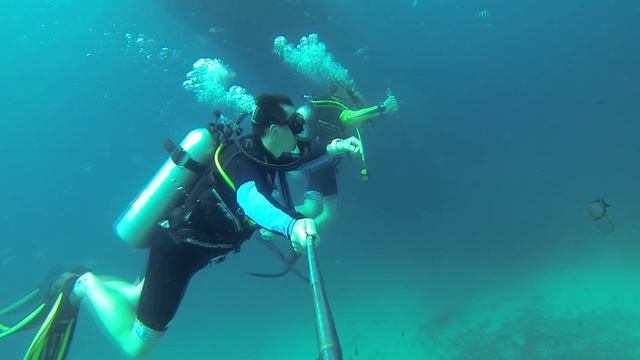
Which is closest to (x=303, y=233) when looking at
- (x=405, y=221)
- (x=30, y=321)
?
(x=30, y=321)

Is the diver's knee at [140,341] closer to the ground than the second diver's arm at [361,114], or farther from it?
closer to the ground

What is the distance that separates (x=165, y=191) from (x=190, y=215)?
26.6 inches

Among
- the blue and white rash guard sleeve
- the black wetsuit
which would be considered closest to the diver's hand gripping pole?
the blue and white rash guard sleeve

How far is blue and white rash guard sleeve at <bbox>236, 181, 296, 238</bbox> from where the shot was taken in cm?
265

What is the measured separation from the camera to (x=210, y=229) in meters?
4.00

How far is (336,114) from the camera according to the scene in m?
6.55

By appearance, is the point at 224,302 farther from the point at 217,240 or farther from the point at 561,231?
the point at 217,240

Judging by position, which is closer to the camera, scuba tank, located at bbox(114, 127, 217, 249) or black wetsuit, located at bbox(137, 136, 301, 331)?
black wetsuit, located at bbox(137, 136, 301, 331)

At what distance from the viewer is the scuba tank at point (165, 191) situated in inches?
174

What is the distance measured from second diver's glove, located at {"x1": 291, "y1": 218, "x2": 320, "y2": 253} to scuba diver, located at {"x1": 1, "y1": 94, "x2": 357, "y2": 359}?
65 cm

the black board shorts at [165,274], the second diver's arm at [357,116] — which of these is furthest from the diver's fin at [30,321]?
the second diver's arm at [357,116]

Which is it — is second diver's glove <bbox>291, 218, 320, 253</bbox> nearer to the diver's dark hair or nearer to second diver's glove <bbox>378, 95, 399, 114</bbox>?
the diver's dark hair

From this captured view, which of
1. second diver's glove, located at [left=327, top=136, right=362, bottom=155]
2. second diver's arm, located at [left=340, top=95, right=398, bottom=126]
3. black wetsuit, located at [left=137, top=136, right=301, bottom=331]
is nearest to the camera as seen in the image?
black wetsuit, located at [left=137, top=136, right=301, bottom=331]

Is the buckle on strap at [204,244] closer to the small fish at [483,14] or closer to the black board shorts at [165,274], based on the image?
the black board shorts at [165,274]
